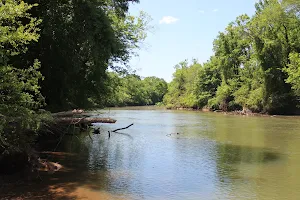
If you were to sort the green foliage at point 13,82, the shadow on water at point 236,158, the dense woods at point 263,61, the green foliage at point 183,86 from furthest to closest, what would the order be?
the green foliage at point 183,86 < the dense woods at point 263,61 < the shadow on water at point 236,158 < the green foliage at point 13,82

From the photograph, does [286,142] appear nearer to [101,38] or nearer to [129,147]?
[129,147]

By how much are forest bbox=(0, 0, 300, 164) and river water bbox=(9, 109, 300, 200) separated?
2276 mm

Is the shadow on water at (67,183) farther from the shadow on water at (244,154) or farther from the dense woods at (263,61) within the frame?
the dense woods at (263,61)

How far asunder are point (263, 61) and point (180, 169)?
3740 centimetres

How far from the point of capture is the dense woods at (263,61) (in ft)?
145

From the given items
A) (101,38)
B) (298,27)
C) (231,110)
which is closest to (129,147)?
(101,38)

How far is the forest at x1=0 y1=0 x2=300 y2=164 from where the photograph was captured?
8.88m

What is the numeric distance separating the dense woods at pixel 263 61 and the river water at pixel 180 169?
27.7 meters

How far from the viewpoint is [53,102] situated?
1523 cm

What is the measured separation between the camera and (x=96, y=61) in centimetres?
1468

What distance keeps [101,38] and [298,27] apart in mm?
37994

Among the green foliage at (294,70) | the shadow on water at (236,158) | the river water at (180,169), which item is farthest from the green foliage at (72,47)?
the green foliage at (294,70)

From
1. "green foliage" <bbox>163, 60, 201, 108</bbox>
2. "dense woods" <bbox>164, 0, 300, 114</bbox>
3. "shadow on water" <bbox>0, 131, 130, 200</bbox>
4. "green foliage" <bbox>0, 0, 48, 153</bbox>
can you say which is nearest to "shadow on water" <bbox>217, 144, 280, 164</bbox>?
"shadow on water" <bbox>0, 131, 130, 200</bbox>

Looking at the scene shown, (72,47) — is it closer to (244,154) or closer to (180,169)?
(180,169)
